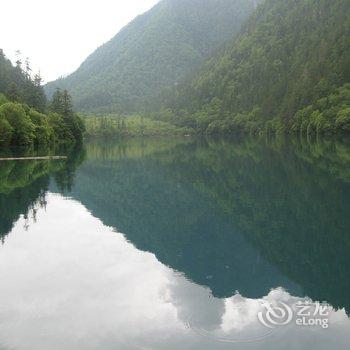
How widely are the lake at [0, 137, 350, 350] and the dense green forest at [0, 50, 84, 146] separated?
6914cm

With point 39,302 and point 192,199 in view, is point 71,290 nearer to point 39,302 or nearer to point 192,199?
point 39,302

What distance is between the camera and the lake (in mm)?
13898

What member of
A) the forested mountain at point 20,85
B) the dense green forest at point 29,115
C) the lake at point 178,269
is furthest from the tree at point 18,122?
the lake at point 178,269

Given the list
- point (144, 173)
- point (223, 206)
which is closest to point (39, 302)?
point (223, 206)

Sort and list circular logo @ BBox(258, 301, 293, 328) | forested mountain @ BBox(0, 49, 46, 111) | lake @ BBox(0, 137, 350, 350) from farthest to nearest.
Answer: forested mountain @ BBox(0, 49, 46, 111), circular logo @ BBox(258, 301, 293, 328), lake @ BBox(0, 137, 350, 350)

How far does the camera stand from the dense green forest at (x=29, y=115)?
4203 inches

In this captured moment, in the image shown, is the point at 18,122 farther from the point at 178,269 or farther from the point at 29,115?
the point at 178,269

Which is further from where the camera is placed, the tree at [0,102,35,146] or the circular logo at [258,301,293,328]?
the tree at [0,102,35,146]

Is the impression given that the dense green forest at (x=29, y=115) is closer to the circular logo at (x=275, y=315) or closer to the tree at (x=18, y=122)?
the tree at (x=18, y=122)

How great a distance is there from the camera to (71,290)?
1778 cm

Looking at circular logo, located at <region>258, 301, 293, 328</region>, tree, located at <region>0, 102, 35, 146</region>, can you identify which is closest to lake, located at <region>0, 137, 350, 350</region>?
circular logo, located at <region>258, 301, 293, 328</region>

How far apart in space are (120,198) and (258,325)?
27.7 meters

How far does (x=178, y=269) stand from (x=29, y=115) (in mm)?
106774

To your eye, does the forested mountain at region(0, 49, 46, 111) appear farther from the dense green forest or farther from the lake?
the lake
